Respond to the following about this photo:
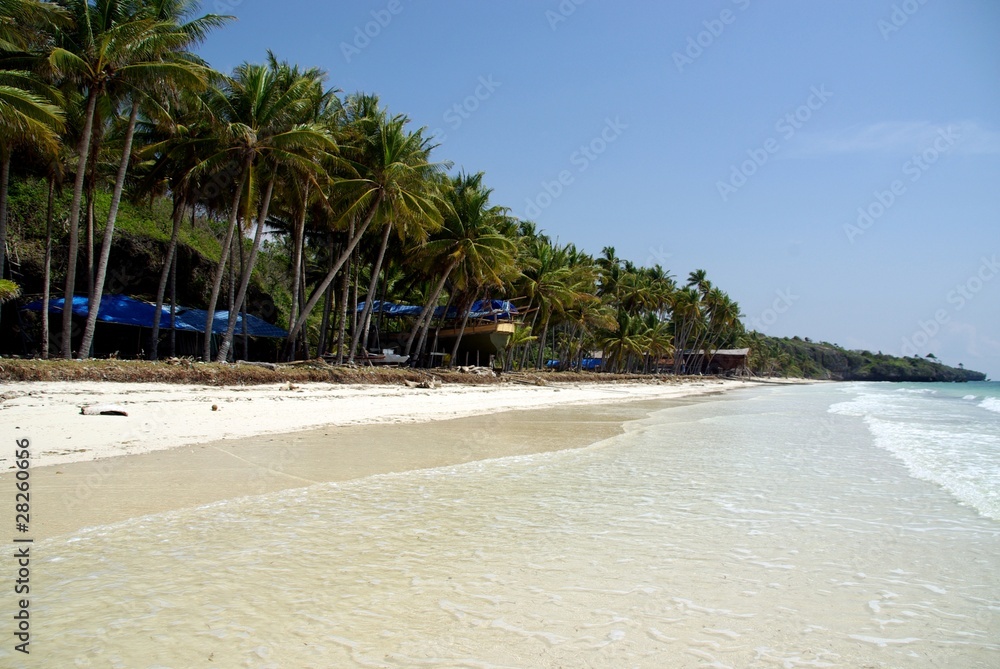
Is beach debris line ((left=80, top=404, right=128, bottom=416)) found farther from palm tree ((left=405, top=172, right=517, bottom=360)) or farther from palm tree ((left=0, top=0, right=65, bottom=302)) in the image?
palm tree ((left=405, top=172, right=517, bottom=360))

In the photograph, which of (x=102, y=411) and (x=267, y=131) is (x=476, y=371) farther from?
(x=102, y=411)

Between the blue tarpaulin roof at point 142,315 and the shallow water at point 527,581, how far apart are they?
20.5 m

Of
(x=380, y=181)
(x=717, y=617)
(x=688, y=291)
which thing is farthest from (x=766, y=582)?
(x=688, y=291)

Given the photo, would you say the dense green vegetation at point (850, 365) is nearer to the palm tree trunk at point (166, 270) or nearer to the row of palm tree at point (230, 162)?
the row of palm tree at point (230, 162)

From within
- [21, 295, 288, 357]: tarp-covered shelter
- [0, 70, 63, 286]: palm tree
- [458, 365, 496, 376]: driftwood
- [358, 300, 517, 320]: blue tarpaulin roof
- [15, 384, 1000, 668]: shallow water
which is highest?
[0, 70, 63, 286]: palm tree

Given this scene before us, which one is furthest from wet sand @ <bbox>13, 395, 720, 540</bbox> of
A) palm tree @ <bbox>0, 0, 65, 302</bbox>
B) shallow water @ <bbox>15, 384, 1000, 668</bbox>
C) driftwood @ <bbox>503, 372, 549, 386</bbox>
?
driftwood @ <bbox>503, 372, 549, 386</bbox>

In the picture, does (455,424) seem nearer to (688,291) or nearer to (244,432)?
(244,432)

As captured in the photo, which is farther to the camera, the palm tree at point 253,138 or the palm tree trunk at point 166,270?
the palm tree trunk at point 166,270

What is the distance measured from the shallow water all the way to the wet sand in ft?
1.54

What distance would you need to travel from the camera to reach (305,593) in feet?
12.1

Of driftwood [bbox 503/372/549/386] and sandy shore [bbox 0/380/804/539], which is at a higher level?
driftwood [bbox 503/372/549/386]

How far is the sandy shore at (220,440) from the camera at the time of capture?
238 inches

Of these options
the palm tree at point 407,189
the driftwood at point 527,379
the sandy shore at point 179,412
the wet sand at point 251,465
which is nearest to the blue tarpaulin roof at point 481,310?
the driftwood at point 527,379

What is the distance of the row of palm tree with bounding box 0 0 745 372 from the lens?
16672mm
